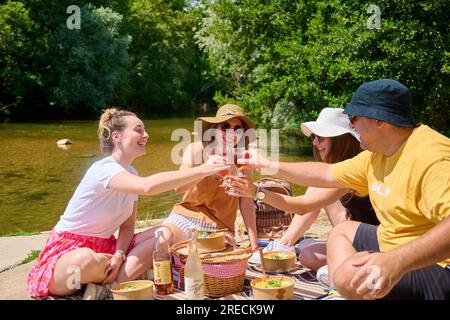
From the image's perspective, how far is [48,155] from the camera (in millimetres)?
17156

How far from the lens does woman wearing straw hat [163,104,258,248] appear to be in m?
4.46

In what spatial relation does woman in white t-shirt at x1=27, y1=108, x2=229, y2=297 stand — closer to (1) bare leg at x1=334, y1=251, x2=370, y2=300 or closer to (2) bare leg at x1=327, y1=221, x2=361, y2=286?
(2) bare leg at x1=327, y1=221, x2=361, y2=286

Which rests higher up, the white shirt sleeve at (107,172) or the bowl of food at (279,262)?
the white shirt sleeve at (107,172)

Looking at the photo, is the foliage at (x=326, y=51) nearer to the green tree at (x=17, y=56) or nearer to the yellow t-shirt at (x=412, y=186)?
the yellow t-shirt at (x=412, y=186)

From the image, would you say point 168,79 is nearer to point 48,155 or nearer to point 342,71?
point 48,155

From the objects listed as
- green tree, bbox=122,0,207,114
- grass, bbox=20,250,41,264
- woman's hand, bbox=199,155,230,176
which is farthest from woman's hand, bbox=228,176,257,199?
green tree, bbox=122,0,207,114

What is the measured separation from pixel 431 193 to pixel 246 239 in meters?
3.35

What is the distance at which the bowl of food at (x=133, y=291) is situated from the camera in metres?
3.23

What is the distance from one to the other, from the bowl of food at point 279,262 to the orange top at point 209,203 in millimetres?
691

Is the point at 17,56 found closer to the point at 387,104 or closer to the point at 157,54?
the point at 157,54

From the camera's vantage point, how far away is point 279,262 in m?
3.97

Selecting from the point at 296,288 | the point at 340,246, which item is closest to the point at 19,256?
the point at 296,288

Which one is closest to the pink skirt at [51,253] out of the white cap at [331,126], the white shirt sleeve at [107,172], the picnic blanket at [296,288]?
the picnic blanket at [296,288]

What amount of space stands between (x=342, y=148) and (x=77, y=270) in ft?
7.37
